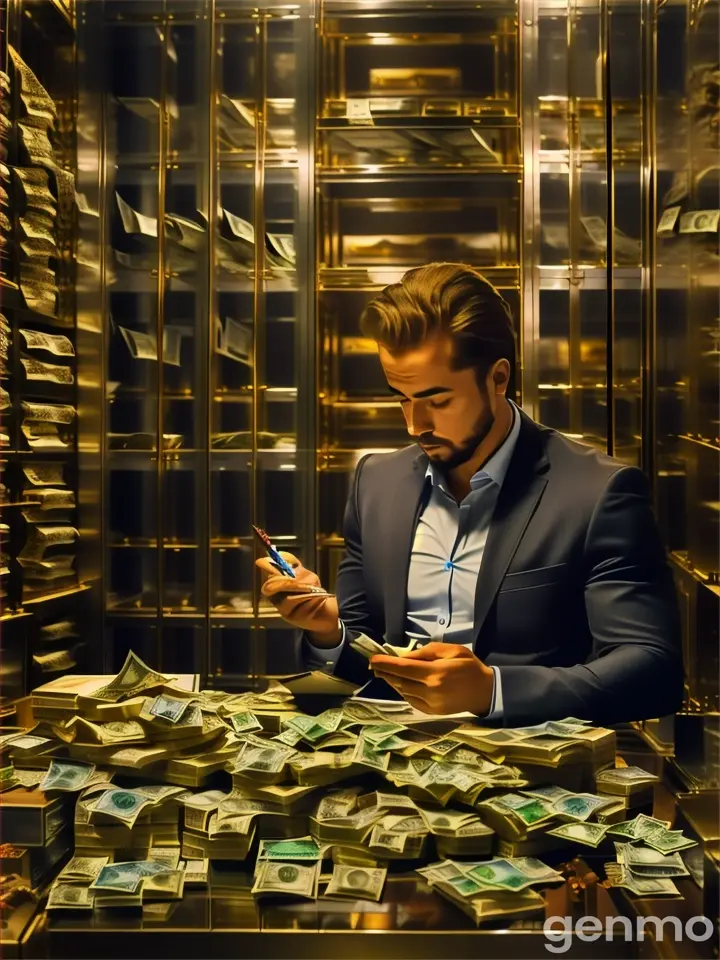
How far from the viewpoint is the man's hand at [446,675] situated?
206 centimetres

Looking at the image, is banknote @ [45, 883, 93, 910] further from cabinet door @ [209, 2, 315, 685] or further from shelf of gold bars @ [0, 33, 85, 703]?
cabinet door @ [209, 2, 315, 685]

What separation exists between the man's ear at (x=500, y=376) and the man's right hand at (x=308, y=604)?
58 cm

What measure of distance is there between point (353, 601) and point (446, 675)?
27 cm

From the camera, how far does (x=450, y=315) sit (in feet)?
7.01

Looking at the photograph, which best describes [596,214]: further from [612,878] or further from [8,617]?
[8,617]

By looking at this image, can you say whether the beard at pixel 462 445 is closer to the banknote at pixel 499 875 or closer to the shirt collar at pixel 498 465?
the shirt collar at pixel 498 465

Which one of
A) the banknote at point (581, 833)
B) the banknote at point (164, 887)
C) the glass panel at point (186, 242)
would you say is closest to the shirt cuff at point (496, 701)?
the banknote at point (581, 833)

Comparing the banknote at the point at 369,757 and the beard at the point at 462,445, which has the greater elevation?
the beard at the point at 462,445

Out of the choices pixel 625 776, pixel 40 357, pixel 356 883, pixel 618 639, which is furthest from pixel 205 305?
pixel 625 776

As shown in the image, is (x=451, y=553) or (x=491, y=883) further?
(x=451, y=553)

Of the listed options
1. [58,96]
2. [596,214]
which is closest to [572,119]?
[596,214]

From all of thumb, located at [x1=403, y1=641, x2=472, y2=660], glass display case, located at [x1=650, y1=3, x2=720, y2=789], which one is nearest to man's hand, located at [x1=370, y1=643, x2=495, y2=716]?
thumb, located at [x1=403, y1=641, x2=472, y2=660]

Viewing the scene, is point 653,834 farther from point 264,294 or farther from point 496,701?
point 264,294

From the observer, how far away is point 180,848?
2021 mm
